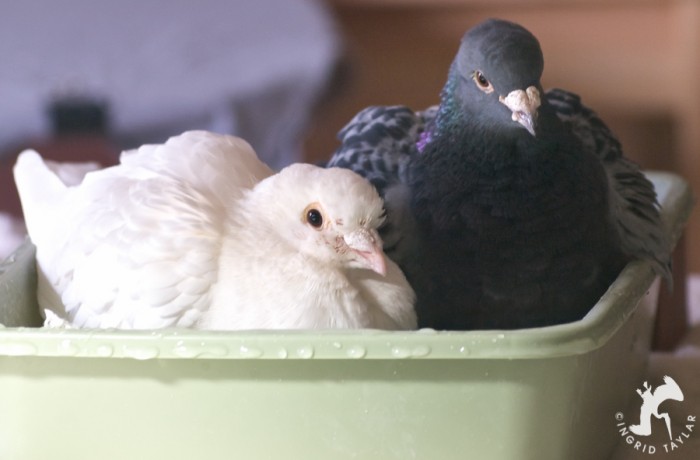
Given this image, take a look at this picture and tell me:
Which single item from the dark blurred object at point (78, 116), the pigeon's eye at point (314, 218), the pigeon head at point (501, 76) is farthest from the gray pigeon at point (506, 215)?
the dark blurred object at point (78, 116)

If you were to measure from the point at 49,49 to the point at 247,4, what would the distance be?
357mm

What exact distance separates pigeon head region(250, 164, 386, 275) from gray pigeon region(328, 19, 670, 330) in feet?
0.31

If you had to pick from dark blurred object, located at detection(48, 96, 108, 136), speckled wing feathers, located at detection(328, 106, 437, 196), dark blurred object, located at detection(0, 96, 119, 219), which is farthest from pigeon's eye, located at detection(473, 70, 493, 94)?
dark blurred object, located at detection(48, 96, 108, 136)

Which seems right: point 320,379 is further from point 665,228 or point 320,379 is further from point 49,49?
point 49,49

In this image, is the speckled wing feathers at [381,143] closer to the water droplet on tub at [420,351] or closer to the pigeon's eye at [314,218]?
the pigeon's eye at [314,218]

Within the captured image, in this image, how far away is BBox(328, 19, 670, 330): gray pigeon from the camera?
34.1 inches

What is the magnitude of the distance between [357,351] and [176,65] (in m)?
1.32

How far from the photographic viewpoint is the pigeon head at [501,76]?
843 mm

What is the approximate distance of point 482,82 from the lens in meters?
0.89

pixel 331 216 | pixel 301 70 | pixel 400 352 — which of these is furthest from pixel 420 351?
pixel 301 70

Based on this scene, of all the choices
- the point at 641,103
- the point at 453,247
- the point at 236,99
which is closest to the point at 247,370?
the point at 453,247

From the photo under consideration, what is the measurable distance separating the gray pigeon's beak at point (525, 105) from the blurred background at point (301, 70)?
101cm

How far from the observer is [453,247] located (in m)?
0.88

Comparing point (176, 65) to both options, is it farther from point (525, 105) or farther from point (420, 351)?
point (420, 351)
